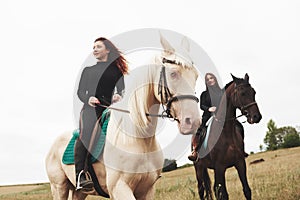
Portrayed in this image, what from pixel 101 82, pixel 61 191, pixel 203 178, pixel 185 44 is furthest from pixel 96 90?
pixel 203 178

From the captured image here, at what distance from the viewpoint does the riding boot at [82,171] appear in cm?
533

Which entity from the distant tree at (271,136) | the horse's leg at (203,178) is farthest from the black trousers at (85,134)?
the distant tree at (271,136)

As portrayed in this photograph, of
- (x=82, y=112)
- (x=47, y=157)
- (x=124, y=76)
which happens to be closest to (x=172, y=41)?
(x=124, y=76)

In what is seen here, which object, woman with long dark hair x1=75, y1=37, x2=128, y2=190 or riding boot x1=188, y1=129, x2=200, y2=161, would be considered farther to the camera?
riding boot x1=188, y1=129, x2=200, y2=161

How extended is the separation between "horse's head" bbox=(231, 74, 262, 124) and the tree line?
59649 millimetres

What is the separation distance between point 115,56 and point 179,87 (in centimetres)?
196

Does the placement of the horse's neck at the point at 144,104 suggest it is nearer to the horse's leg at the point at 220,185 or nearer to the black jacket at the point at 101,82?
the black jacket at the point at 101,82

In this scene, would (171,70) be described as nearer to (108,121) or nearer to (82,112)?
(108,121)

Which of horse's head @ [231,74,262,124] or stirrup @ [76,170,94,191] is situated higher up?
horse's head @ [231,74,262,124]

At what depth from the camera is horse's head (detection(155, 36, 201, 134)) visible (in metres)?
3.92

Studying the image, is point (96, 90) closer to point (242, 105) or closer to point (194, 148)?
point (242, 105)

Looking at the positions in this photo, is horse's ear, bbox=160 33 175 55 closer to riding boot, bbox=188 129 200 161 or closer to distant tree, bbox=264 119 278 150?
riding boot, bbox=188 129 200 161

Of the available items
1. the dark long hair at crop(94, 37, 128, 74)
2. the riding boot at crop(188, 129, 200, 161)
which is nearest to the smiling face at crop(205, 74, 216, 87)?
the riding boot at crop(188, 129, 200, 161)

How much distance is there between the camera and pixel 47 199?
1557cm
